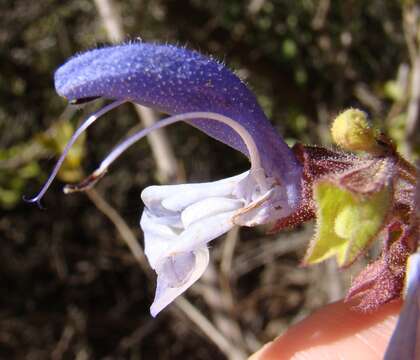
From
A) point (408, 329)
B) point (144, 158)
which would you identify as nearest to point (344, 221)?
point (408, 329)

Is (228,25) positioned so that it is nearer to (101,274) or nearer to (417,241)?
(101,274)

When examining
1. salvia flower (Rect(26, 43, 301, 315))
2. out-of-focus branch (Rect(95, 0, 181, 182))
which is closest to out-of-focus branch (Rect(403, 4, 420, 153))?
out-of-focus branch (Rect(95, 0, 181, 182))

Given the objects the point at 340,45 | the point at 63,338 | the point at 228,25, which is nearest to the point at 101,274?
the point at 63,338

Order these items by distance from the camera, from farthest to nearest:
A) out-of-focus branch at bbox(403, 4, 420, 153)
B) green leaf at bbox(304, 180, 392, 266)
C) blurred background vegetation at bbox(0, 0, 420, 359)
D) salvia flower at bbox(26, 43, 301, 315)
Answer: blurred background vegetation at bbox(0, 0, 420, 359) → out-of-focus branch at bbox(403, 4, 420, 153) → salvia flower at bbox(26, 43, 301, 315) → green leaf at bbox(304, 180, 392, 266)

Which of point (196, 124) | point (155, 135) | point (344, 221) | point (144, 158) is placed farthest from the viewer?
point (144, 158)

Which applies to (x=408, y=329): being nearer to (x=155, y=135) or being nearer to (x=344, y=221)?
(x=344, y=221)

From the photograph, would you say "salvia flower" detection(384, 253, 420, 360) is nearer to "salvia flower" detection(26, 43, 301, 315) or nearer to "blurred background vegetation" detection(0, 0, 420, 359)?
"salvia flower" detection(26, 43, 301, 315)
